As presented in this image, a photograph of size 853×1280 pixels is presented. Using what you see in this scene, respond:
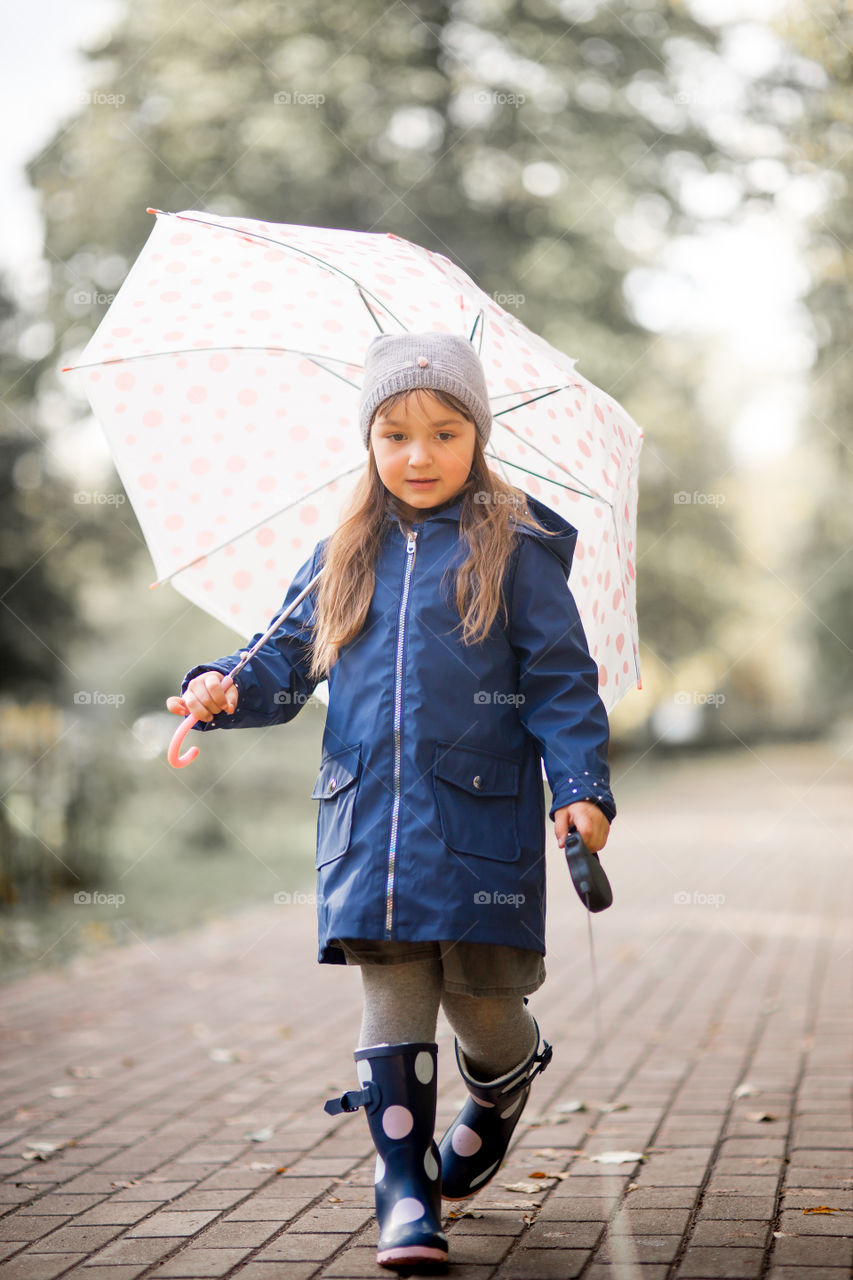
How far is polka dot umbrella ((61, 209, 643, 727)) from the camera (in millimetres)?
3166

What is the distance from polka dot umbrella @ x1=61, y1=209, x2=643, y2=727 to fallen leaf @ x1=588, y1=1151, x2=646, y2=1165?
1.23 metres

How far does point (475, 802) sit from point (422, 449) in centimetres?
75

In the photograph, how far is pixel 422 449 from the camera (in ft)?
9.48

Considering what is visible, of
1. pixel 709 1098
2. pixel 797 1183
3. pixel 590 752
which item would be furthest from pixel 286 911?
pixel 590 752

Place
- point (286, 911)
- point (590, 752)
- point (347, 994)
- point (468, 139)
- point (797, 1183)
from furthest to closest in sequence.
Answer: point (468, 139) → point (286, 911) → point (347, 994) → point (797, 1183) → point (590, 752)

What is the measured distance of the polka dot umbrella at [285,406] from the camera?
3166 mm

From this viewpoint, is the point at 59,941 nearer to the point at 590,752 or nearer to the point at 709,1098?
the point at 709,1098

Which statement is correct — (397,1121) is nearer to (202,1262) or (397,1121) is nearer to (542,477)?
(202,1262)

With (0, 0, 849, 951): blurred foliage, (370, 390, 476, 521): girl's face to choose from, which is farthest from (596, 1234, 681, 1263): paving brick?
(0, 0, 849, 951): blurred foliage

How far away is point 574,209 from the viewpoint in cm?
1418

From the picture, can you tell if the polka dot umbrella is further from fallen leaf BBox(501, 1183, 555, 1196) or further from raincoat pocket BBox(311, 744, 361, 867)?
fallen leaf BBox(501, 1183, 555, 1196)

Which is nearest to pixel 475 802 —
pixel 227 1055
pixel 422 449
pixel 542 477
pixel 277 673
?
pixel 277 673

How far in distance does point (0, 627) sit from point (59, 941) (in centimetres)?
439

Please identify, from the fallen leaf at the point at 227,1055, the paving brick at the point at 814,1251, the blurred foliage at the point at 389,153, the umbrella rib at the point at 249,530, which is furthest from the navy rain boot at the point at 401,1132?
the blurred foliage at the point at 389,153
